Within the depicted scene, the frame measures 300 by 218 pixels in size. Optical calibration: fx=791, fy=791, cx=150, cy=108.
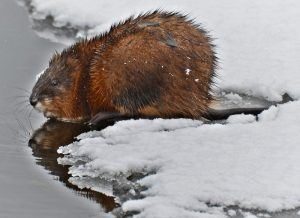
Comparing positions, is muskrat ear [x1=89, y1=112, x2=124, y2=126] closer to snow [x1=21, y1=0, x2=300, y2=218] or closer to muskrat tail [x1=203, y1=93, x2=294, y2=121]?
snow [x1=21, y1=0, x2=300, y2=218]

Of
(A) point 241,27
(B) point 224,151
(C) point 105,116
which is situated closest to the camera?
(B) point 224,151

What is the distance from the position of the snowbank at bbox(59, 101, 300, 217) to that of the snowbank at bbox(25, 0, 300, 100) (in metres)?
0.76

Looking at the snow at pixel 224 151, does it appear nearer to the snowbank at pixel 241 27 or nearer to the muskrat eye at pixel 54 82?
the snowbank at pixel 241 27

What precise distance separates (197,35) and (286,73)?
4.07 feet

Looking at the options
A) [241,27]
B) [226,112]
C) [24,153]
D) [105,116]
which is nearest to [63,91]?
[105,116]

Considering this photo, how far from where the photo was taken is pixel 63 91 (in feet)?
22.4

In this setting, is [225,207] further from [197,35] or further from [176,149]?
[197,35]

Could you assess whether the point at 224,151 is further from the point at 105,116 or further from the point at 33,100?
the point at 33,100

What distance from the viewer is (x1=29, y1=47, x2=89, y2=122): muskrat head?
6734 millimetres

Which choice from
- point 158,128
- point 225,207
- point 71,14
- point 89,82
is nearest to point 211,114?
point 158,128

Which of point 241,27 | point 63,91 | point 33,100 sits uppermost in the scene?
point 241,27

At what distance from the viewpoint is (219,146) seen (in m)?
5.87

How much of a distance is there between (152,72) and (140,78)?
4.2 inches

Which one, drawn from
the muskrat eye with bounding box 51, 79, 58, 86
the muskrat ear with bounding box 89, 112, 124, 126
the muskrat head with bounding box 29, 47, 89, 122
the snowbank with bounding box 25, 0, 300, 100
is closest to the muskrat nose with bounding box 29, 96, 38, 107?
the muskrat head with bounding box 29, 47, 89, 122
